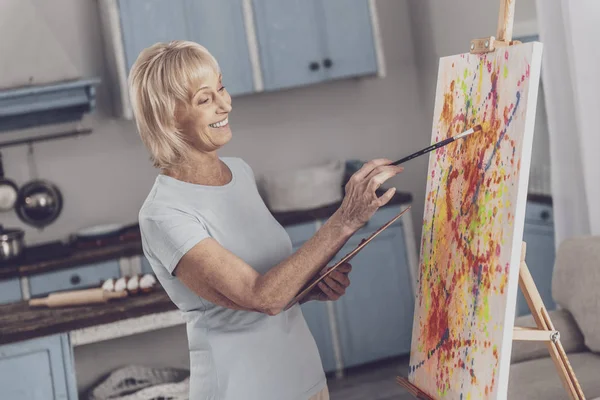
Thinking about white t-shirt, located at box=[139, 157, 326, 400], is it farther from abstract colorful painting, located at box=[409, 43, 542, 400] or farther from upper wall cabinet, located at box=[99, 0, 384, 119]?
upper wall cabinet, located at box=[99, 0, 384, 119]

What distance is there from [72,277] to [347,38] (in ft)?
5.76

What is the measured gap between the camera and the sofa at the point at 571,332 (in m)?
2.56

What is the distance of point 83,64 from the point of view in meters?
4.32

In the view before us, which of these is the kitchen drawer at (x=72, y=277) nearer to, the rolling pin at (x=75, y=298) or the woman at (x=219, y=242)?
the rolling pin at (x=75, y=298)

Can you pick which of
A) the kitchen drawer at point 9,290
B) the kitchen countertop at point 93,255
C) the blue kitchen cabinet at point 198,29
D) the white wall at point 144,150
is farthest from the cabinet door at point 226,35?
the kitchen drawer at point 9,290

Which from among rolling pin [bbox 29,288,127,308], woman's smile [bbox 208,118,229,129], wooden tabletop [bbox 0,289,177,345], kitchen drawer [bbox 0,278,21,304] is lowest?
kitchen drawer [bbox 0,278,21,304]

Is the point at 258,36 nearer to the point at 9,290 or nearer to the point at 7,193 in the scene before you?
the point at 7,193

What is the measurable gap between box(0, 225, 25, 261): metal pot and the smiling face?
2367 millimetres

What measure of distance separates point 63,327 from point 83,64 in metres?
2.03

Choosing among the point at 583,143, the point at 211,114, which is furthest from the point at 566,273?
the point at 211,114

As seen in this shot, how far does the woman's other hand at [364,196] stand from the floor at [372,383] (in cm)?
237

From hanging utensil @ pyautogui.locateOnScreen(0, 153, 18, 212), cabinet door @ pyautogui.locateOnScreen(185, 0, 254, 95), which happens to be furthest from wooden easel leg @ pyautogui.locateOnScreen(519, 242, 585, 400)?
hanging utensil @ pyautogui.locateOnScreen(0, 153, 18, 212)

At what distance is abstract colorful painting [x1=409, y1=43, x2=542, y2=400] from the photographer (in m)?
1.61

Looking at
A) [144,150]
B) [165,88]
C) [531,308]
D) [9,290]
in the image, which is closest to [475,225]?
[531,308]
